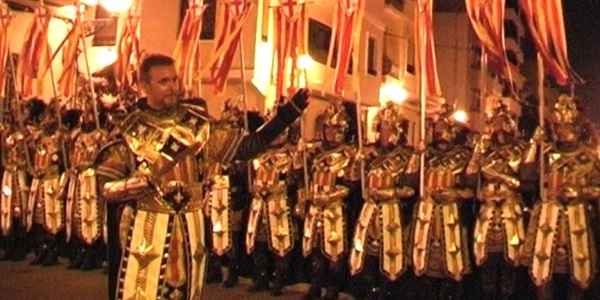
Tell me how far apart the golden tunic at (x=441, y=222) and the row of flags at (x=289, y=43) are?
98 cm

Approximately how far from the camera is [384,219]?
27.2 ft

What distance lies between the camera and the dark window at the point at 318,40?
21234mm

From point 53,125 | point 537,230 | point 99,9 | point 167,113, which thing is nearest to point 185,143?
point 167,113

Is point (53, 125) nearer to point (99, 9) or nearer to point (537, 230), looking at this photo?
point (537, 230)

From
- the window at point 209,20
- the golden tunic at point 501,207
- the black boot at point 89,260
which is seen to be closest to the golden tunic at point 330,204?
the golden tunic at point 501,207

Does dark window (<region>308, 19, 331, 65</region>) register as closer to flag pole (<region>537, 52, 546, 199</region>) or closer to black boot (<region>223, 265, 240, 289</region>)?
black boot (<region>223, 265, 240, 289</region>)

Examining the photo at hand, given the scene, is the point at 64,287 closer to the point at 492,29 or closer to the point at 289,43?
the point at 289,43

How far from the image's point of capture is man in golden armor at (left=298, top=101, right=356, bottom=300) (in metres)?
8.61

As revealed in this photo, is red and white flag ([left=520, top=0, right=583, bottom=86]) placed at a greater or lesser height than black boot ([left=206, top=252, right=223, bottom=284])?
greater

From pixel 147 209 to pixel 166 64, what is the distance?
29.1 inches

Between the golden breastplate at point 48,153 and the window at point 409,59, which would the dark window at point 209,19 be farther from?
the window at point 409,59

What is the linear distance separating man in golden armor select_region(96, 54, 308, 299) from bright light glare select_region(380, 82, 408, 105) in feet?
68.7

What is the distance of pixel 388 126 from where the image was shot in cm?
854

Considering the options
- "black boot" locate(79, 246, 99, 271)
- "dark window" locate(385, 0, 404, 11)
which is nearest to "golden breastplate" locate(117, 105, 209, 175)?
"black boot" locate(79, 246, 99, 271)
